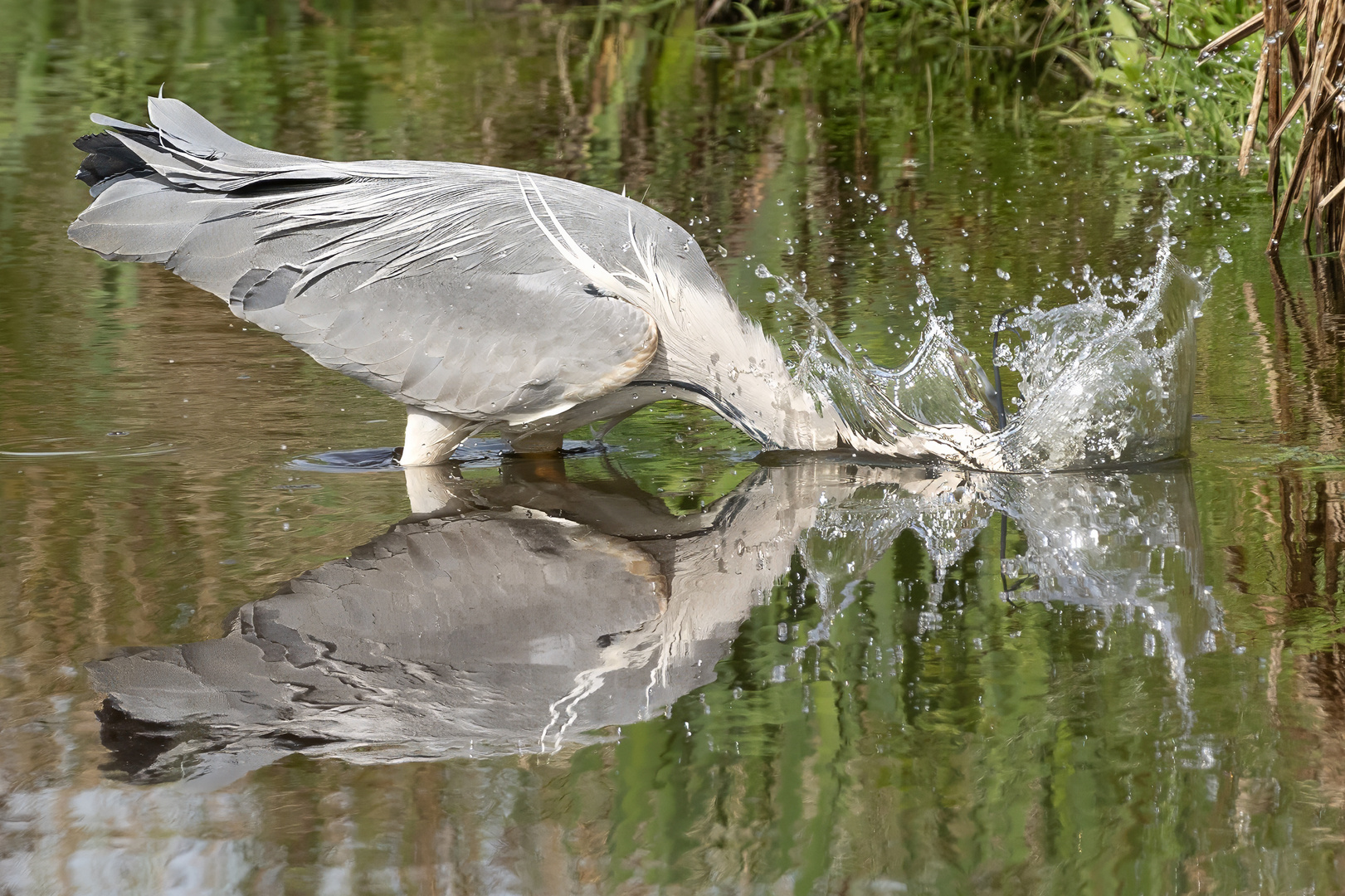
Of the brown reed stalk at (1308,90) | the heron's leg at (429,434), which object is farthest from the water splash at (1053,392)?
the brown reed stalk at (1308,90)

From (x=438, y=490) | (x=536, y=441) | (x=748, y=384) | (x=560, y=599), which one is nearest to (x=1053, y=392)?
(x=748, y=384)

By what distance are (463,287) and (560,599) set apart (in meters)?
1.50

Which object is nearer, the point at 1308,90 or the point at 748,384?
the point at 748,384

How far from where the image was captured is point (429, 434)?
570cm

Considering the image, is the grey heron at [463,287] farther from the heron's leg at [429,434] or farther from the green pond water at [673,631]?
the green pond water at [673,631]

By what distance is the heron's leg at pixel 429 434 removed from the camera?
5.66m

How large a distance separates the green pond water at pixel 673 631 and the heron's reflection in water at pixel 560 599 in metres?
0.02

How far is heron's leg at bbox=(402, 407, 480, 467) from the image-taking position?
566 cm

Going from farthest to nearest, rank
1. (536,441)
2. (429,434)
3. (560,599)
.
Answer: (536,441) < (429,434) < (560,599)

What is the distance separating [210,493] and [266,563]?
73 cm

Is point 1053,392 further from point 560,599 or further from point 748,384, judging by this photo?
point 560,599

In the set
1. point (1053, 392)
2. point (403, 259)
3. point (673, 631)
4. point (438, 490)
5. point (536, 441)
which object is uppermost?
point (403, 259)

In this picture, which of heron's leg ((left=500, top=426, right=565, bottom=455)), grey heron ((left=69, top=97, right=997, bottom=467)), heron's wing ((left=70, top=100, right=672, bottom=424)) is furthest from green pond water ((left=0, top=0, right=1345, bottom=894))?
heron's wing ((left=70, top=100, right=672, bottom=424))

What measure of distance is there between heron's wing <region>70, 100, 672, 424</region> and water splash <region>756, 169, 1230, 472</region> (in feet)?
2.72
